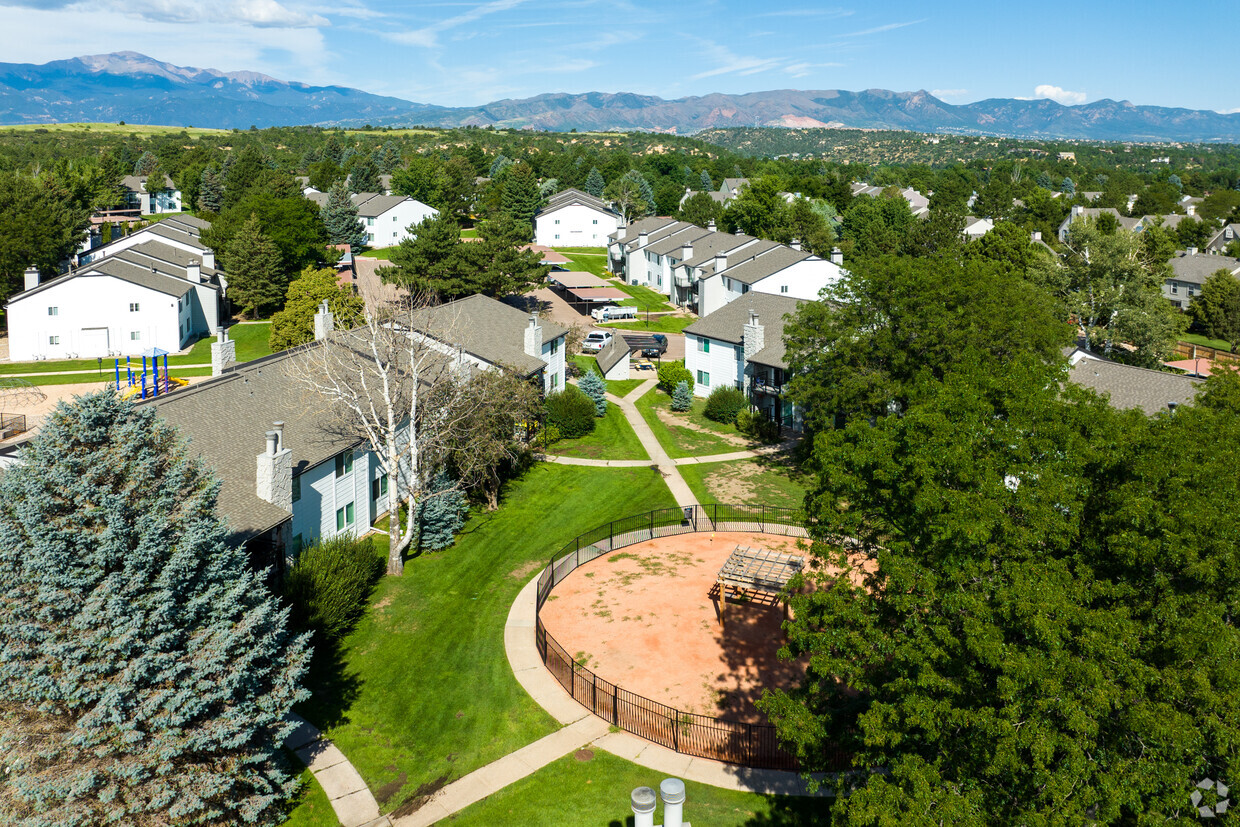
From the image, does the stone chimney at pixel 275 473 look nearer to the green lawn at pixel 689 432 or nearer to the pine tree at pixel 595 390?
the green lawn at pixel 689 432

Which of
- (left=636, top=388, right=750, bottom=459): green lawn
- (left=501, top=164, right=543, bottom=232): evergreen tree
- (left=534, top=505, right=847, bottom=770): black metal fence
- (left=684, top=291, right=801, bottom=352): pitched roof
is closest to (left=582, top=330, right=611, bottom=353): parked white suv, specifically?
(left=636, top=388, right=750, bottom=459): green lawn

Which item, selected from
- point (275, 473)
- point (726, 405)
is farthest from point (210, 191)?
point (275, 473)

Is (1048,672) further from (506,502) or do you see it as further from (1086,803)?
(506,502)

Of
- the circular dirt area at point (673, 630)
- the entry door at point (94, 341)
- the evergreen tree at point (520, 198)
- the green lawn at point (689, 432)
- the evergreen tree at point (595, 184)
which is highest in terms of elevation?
the evergreen tree at point (595, 184)

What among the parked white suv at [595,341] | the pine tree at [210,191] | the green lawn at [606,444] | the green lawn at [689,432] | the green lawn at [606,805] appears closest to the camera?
the green lawn at [606,805]

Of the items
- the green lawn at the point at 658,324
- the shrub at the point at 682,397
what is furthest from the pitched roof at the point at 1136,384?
the green lawn at the point at 658,324

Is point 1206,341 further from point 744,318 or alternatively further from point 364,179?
point 364,179
